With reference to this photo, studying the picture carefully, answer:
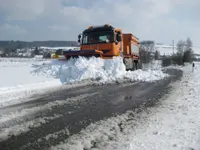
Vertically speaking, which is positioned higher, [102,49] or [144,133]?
[102,49]

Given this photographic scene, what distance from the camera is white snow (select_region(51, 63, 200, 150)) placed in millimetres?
3545

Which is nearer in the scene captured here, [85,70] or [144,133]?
[144,133]

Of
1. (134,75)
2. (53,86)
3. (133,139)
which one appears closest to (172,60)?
(134,75)

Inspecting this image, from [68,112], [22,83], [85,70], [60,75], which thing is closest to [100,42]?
[85,70]

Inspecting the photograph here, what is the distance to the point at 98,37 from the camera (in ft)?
47.8

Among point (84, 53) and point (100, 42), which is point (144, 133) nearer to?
point (84, 53)

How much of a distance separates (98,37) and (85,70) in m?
3.49

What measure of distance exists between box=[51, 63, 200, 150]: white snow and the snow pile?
21.3 ft

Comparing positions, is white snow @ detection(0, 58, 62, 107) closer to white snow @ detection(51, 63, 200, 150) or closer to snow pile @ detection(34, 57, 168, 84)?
snow pile @ detection(34, 57, 168, 84)

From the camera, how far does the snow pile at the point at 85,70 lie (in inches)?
462

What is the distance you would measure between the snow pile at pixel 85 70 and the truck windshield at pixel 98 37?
1.72 metres

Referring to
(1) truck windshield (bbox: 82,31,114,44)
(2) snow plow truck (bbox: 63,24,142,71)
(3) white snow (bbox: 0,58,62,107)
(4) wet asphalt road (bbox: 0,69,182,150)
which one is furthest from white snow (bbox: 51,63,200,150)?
(1) truck windshield (bbox: 82,31,114,44)

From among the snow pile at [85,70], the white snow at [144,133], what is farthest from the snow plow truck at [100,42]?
the white snow at [144,133]

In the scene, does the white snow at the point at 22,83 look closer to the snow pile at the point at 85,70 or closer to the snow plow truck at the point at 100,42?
the snow pile at the point at 85,70
